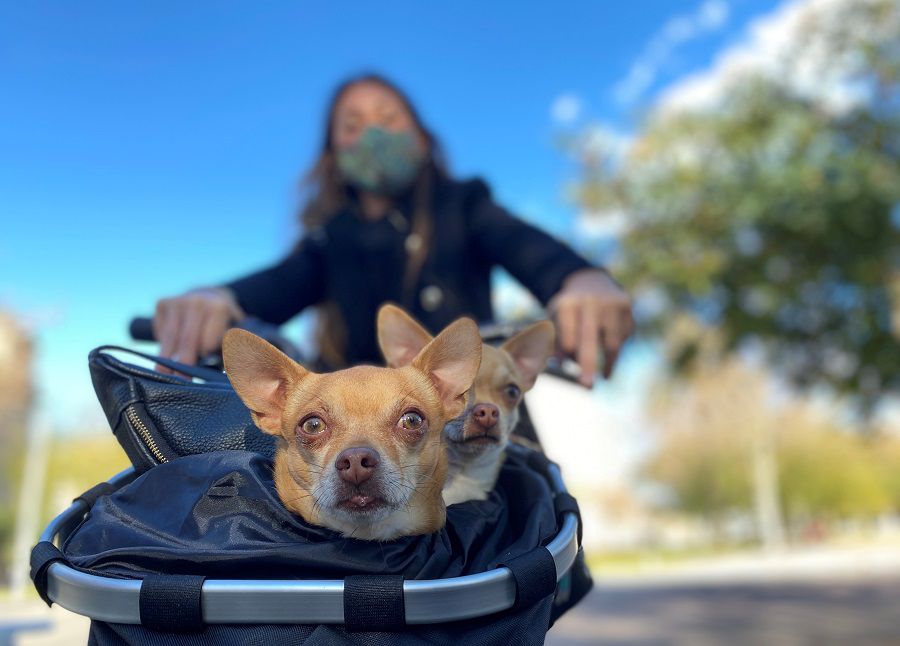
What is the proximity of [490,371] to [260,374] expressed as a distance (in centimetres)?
71

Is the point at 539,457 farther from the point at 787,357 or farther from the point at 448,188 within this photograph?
the point at 787,357

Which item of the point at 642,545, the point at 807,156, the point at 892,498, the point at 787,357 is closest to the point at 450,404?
the point at 807,156

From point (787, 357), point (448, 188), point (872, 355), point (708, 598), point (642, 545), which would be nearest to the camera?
point (448, 188)

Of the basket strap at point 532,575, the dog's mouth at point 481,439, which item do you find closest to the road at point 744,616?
the dog's mouth at point 481,439

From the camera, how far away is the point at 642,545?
4606cm

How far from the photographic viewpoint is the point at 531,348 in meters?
1.89

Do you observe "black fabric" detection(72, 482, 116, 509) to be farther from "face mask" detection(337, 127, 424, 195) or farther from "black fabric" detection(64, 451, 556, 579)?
"face mask" detection(337, 127, 424, 195)

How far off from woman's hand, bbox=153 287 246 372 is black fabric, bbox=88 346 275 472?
0.41 metres

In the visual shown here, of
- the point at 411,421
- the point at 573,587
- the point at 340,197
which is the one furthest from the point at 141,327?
the point at 573,587

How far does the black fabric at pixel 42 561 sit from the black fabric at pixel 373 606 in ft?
1.58

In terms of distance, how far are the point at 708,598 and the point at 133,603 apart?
→ 1614cm

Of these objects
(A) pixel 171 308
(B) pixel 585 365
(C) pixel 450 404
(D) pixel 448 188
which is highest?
(D) pixel 448 188

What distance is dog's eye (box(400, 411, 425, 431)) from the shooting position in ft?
4.28

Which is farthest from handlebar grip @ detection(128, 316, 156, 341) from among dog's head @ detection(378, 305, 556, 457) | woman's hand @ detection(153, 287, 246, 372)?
dog's head @ detection(378, 305, 556, 457)
